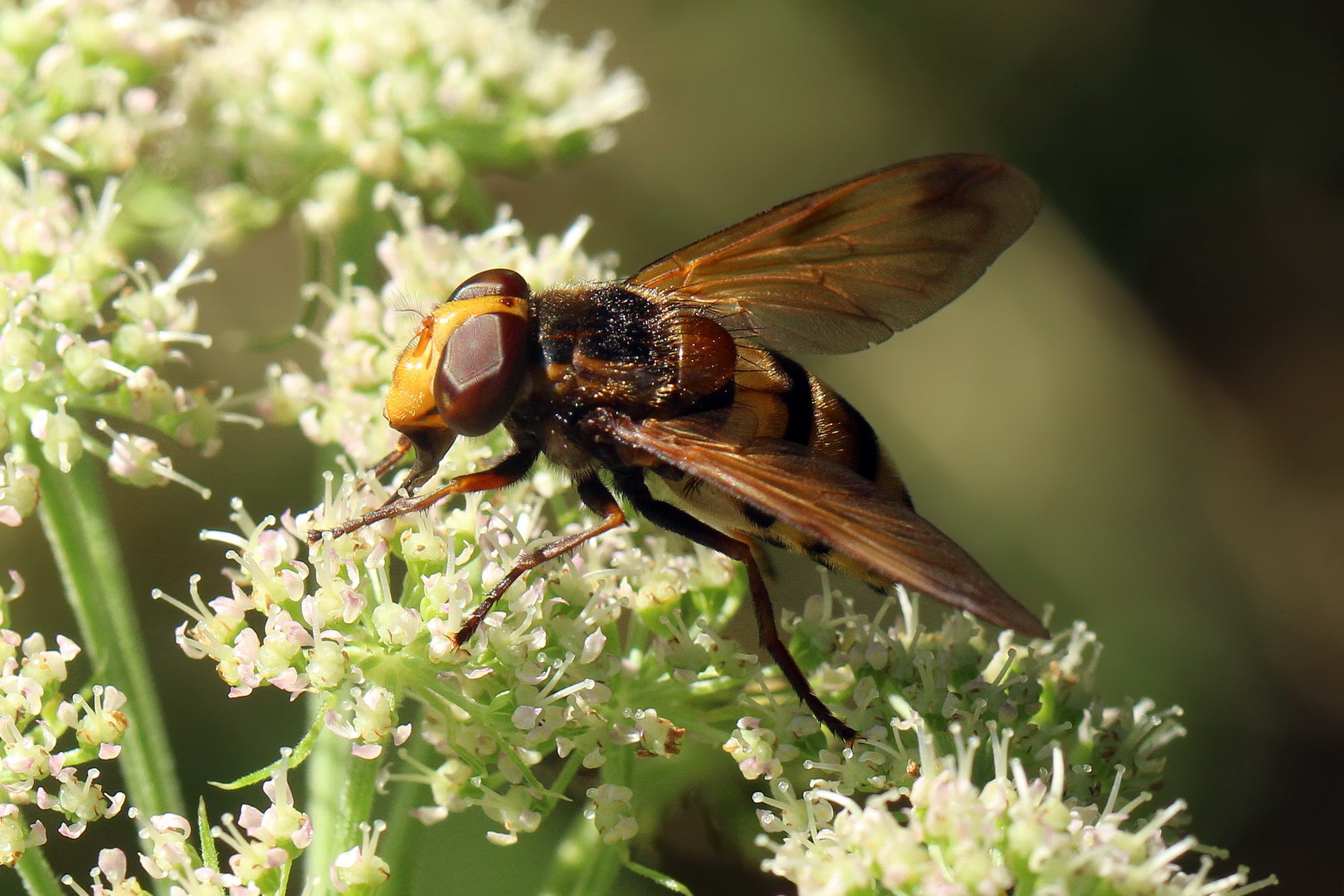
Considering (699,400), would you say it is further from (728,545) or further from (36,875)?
(36,875)

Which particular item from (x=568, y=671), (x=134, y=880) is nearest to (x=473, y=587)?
(x=568, y=671)

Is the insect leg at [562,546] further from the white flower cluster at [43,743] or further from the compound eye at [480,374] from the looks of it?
the white flower cluster at [43,743]

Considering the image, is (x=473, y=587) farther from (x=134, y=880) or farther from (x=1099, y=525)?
(x=1099, y=525)

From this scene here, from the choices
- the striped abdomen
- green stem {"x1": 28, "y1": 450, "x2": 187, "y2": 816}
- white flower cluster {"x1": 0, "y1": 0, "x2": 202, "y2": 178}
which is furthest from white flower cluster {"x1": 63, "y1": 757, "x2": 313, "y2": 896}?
white flower cluster {"x1": 0, "y1": 0, "x2": 202, "y2": 178}

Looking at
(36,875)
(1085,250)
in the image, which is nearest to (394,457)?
(36,875)

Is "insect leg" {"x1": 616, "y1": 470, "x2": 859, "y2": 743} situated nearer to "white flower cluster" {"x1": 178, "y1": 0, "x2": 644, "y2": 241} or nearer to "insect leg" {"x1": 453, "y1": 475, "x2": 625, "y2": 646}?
"insect leg" {"x1": 453, "y1": 475, "x2": 625, "y2": 646}
